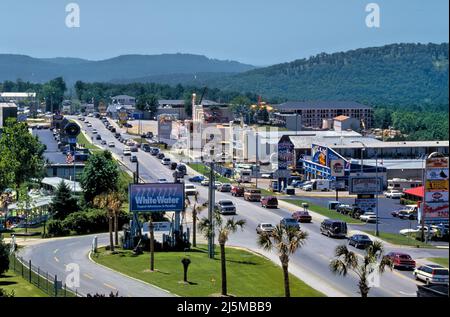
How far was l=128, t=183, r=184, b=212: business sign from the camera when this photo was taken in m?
41.8

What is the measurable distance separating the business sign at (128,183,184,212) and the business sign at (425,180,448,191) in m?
13.0

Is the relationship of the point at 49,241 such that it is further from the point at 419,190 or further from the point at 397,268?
the point at 419,190

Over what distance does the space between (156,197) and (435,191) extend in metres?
14.8

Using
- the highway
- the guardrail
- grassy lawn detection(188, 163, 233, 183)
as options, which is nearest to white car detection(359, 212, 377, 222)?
the highway

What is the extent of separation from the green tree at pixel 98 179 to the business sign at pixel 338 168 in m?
22.1

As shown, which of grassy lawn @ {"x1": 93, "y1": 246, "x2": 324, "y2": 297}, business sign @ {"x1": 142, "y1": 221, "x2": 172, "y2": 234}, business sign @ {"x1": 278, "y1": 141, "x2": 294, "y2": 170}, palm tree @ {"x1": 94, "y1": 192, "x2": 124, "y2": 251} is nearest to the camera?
grassy lawn @ {"x1": 93, "y1": 246, "x2": 324, "y2": 297}

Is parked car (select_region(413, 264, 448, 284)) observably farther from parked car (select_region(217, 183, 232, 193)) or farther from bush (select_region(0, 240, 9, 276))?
parked car (select_region(217, 183, 232, 193))

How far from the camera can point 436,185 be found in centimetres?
4525

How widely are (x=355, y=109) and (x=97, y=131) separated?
6102 cm

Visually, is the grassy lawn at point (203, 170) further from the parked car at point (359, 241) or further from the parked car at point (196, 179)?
the parked car at point (359, 241)

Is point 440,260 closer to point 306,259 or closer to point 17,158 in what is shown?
point 306,259

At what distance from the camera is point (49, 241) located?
47188 mm

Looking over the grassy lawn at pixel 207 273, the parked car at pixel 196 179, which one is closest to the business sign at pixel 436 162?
the grassy lawn at pixel 207 273
